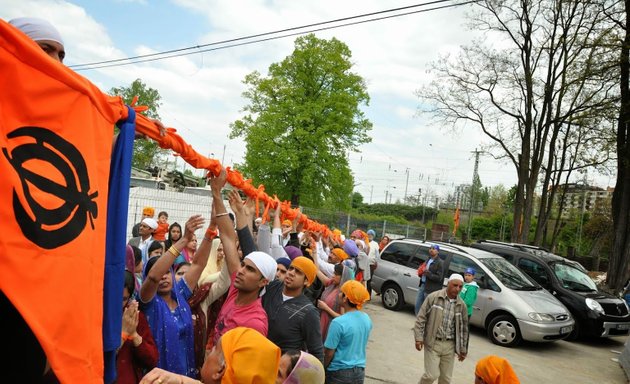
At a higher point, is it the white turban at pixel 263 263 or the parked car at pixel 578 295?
the white turban at pixel 263 263

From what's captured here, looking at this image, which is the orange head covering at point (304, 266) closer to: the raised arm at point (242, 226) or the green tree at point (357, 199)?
the raised arm at point (242, 226)

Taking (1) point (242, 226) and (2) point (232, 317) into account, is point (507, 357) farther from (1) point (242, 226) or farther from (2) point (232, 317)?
(2) point (232, 317)

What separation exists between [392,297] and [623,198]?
32.6 feet

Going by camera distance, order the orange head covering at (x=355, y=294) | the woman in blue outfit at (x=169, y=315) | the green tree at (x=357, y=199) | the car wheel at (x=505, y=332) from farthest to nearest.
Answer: the green tree at (x=357, y=199), the car wheel at (x=505, y=332), the orange head covering at (x=355, y=294), the woman in blue outfit at (x=169, y=315)

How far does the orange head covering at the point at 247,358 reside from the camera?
6.42ft

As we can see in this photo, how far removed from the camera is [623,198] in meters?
15.9

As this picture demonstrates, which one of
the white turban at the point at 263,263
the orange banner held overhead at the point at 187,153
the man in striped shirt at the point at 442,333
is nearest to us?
the orange banner held overhead at the point at 187,153

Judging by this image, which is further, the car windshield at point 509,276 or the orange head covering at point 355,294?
the car windshield at point 509,276

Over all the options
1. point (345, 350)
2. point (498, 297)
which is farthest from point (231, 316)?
point (498, 297)

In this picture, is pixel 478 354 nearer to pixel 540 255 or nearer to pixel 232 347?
pixel 540 255

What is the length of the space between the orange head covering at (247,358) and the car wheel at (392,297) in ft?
32.5

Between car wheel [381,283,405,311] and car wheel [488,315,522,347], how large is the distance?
2445mm

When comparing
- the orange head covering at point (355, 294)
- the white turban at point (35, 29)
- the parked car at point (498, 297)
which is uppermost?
the white turban at point (35, 29)

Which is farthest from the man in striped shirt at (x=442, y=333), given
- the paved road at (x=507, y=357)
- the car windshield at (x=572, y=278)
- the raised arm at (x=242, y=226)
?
the car windshield at (x=572, y=278)
